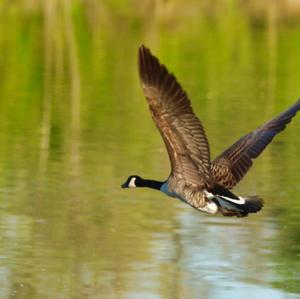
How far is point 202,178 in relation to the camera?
1048 cm

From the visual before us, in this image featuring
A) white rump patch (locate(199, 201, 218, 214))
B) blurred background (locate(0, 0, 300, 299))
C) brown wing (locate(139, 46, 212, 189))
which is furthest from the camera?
blurred background (locate(0, 0, 300, 299))

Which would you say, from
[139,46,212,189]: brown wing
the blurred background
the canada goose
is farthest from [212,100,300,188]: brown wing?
the blurred background

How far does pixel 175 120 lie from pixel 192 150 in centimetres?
37

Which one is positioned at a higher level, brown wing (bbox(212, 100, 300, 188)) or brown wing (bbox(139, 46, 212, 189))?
brown wing (bbox(139, 46, 212, 189))

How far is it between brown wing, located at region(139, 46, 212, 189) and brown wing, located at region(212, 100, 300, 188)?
784mm

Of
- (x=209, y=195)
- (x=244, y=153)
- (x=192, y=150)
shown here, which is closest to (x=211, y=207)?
(x=209, y=195)

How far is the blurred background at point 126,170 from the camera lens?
460 inches

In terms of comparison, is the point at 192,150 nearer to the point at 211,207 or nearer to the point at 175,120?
the point at 175,120

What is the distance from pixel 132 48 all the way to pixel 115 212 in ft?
54.5

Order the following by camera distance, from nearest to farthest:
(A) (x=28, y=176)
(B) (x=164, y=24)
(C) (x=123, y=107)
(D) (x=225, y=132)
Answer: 1. (A) (x=28, y=176)
2. (D) (x=225, y=132)
3. (C) (x=123, y=107)
4. (B) (x=164, y=24)

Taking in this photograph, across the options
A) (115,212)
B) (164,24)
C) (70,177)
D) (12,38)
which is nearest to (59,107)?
(70,177)

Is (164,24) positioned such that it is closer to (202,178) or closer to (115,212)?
(115,212)

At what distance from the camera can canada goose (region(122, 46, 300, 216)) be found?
9.64 meters

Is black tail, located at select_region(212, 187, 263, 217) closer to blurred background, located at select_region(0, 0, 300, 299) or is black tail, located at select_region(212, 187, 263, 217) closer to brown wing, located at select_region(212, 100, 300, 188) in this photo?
brown wing, located at select_region(212, 100, 300, 188)
